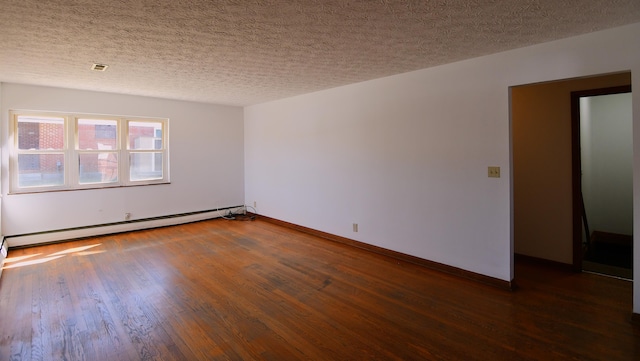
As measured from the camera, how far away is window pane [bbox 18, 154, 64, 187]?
456cm

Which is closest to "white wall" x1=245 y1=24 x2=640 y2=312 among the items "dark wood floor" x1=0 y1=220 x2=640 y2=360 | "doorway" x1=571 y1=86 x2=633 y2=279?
"dark wood floor" x1=0 y1=220 x2=640 y2=360

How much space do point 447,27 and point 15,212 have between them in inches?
229

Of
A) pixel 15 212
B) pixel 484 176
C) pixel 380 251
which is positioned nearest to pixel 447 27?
pixel 484 176

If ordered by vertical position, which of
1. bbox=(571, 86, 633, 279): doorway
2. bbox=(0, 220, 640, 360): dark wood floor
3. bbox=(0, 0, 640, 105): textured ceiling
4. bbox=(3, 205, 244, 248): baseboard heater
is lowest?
bbox=(0, 220, 640, 360): dark wood floor

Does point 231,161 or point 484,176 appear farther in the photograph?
point 231,161

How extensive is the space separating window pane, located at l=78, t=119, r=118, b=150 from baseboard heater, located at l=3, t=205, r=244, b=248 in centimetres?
129

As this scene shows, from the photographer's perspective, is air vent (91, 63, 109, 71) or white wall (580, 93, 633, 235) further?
white wall (580, 93, 633, 235)

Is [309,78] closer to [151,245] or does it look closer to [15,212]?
[151,245]

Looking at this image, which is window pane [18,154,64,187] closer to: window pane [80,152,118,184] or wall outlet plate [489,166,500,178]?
window pane [80,152,118,184]

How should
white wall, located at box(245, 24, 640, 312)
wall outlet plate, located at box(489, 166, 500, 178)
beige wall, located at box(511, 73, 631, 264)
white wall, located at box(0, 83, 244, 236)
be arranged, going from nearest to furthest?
white wall, located at box(245, 24, 640, 312), wall outlet plate, located at box(489, 166, 500, 178), beige wall, located at box(511, 73, 631, 264), white wall, located at box(0, 83, 244, 236)

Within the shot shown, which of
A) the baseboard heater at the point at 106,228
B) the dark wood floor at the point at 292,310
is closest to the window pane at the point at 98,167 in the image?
the baseboard heater at the point at 106,228

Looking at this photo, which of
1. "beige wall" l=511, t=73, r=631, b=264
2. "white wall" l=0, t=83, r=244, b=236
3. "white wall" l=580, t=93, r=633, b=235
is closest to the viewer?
"beige wall" l=511, t=73, r=631, b=264

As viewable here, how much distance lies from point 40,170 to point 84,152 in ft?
1.96

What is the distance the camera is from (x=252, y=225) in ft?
19.3
